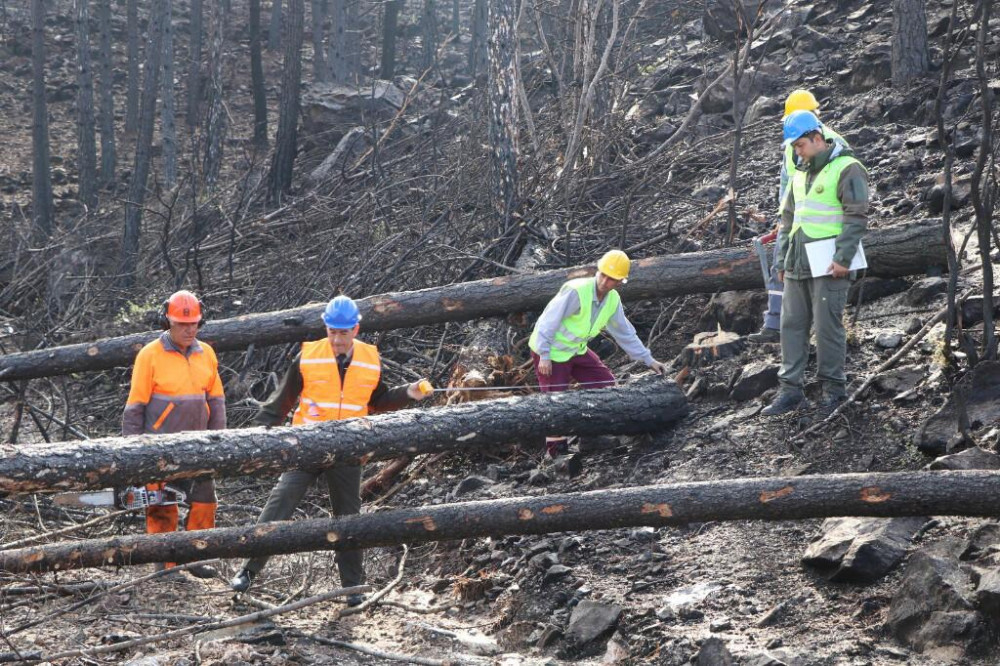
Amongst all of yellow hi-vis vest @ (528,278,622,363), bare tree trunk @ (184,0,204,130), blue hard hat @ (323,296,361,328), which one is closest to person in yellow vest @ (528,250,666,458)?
yellow hi-vis vest @ (528,278,622,363)

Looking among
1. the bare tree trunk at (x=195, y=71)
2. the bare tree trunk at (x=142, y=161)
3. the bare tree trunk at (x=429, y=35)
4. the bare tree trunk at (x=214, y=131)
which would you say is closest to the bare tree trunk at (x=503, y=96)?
the bare tree trunk at (x=142, y=161)

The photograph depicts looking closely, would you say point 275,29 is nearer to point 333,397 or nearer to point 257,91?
point 257,91

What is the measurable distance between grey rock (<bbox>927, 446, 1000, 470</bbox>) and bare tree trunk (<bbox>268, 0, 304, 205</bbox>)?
12.5 m

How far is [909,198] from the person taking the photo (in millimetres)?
9914

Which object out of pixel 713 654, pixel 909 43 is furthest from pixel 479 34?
pixel 713 654

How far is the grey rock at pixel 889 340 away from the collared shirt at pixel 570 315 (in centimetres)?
160

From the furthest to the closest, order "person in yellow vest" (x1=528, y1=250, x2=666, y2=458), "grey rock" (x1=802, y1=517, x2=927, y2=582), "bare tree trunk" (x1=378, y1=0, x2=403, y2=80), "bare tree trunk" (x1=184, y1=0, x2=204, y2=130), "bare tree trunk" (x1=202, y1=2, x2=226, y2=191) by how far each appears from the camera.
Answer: "bare tree trunk" (x1=378, y1=0, x2=403, y2=80), "bare tree trunk" (x1=184, y1=0, x2=204, y2=130), "bare tree trunk" (x1=202, y1=2, x2=226, y2=191), "person in yellow vest" (x1=528, y1=250, x2=666, y2=458), "grey rock" (x1=802, y1=517, x2=927, y2=582)

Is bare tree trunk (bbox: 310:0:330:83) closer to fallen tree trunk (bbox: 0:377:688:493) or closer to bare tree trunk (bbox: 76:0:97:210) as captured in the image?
bare tree trunk (bbox: 76:0:97:210)

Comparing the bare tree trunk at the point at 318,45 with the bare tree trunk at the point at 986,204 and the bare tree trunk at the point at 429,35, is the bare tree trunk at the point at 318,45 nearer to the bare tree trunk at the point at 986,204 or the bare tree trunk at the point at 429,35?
the bare tree trunk at the point at 429,35

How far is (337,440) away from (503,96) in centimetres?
651

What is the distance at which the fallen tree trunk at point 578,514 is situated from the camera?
16.4 feet

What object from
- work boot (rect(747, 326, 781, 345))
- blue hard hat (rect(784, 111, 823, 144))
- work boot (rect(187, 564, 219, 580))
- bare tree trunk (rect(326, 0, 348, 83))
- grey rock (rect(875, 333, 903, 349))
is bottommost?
work boot (rect(187, 564, 219, 580))

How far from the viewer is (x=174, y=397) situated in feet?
22.8

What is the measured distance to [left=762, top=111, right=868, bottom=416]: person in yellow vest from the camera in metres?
6.83
